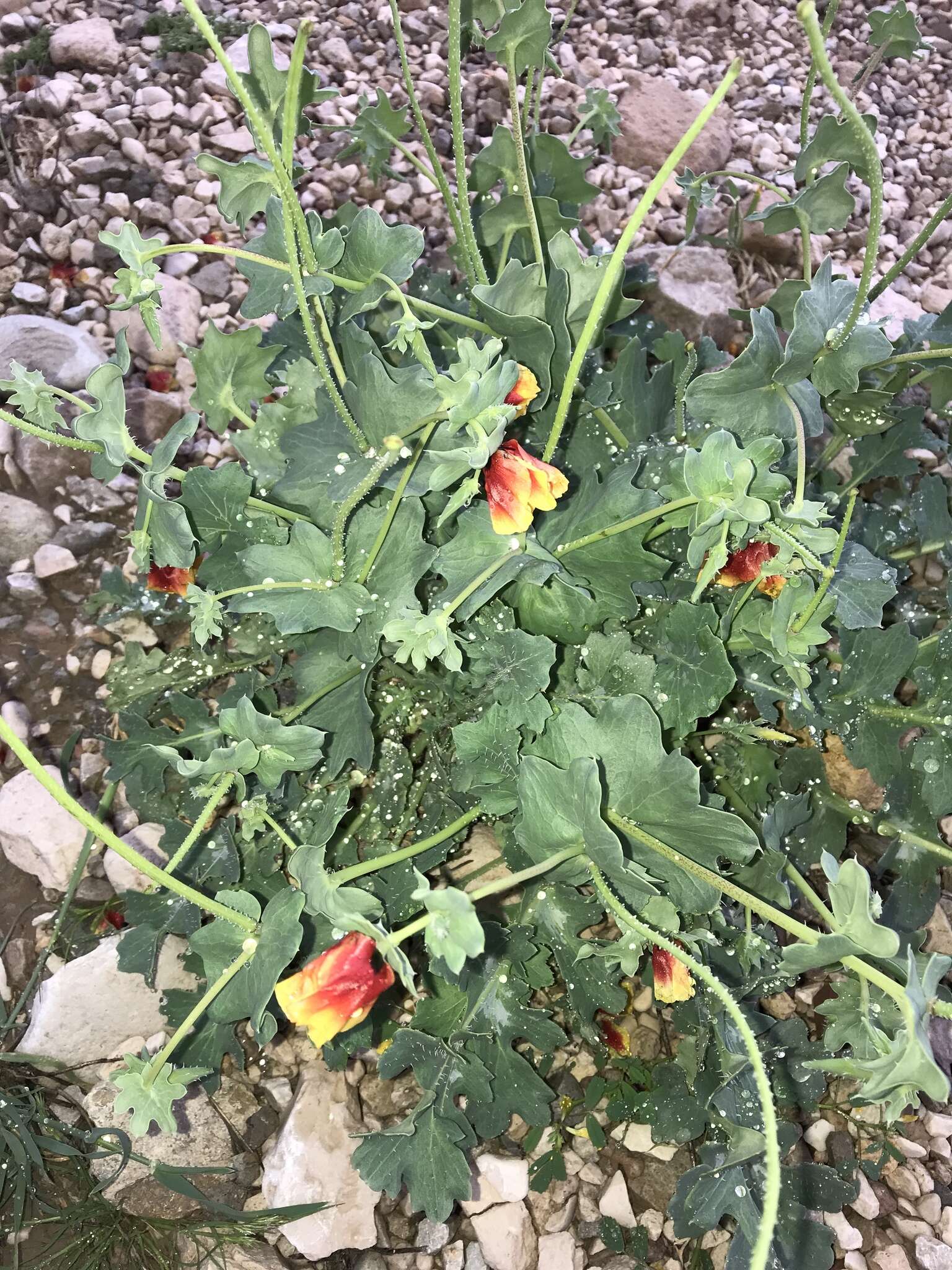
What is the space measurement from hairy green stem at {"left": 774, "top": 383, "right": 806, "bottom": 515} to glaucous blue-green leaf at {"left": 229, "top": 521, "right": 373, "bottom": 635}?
14.5 inches

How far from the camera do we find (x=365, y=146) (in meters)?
1.30

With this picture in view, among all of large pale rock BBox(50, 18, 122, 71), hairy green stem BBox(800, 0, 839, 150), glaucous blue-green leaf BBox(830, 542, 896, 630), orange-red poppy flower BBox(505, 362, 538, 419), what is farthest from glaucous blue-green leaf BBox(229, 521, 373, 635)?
large pale rock BBox(50, 18, 122, 71)

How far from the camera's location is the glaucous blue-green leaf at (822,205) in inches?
37.6

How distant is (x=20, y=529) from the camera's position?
1471 mm

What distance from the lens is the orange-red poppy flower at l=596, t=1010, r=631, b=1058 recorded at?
1.09 m

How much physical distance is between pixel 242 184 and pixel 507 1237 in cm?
103

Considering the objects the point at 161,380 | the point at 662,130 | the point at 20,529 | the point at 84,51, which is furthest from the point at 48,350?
the point at 662,130

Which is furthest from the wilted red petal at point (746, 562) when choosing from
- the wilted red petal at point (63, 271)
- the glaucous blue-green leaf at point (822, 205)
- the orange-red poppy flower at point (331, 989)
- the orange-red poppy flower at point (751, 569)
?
the wilted red petal at point (63, 271)

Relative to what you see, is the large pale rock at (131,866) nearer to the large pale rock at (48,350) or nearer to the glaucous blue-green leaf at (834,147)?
the large pale rock at (48,350)

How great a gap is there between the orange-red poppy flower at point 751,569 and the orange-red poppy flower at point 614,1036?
501 millimetres

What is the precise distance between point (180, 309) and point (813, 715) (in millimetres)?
1272

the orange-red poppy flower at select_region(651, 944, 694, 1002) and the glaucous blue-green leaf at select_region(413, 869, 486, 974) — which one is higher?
the glaucous blue-green leaf at select_region(413, 869, 486, 974)

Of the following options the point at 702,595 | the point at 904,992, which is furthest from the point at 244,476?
the point at 904,992

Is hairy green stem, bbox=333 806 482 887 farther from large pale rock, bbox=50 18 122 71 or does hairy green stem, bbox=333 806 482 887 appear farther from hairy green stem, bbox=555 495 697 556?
large pale rock, bbox=50 18 122 71
